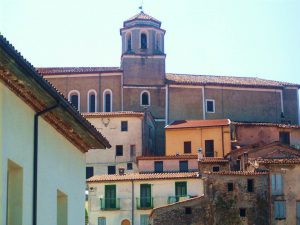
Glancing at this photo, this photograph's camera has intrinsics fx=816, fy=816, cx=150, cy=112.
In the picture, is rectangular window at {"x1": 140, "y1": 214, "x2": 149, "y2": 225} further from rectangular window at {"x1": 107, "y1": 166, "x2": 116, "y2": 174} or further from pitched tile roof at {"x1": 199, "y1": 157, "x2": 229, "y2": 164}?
rectangular window at {"x1": 107, "y1": 166, "x2": 116, "y2": 174}

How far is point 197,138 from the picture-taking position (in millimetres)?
70562

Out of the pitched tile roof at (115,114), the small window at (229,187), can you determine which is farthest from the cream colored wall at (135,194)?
the pitched tile roof at (115,114)

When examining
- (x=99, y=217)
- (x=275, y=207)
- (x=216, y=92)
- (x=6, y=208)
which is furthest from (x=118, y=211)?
(x=6, y=208)

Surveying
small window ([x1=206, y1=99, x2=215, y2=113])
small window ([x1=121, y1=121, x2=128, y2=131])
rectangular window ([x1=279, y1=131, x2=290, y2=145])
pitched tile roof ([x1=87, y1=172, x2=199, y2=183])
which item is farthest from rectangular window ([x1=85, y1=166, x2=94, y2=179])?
rectangular window ([x1=279, y1=131, x2=290, y2=145])

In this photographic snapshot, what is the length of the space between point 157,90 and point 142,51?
4.36 metres

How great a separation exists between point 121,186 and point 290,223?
12.8m

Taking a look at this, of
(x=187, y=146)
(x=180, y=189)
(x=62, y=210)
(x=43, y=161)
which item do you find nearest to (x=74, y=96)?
(x=187, y=146)

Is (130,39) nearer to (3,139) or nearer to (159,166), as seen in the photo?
(159,166)

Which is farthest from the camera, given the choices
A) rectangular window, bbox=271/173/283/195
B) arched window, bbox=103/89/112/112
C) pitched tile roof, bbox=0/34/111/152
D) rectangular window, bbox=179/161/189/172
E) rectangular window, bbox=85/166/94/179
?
arched window, bbox=103/89/112/112

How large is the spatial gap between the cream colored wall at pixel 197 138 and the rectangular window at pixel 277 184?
35.6 feet

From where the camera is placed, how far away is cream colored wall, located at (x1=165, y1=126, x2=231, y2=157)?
70.1 meters

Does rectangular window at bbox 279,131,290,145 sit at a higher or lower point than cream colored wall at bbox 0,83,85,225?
higher

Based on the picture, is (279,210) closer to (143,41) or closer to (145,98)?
(145,98)

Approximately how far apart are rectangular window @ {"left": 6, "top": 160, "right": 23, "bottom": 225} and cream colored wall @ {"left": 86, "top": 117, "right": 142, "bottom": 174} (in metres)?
60.1
